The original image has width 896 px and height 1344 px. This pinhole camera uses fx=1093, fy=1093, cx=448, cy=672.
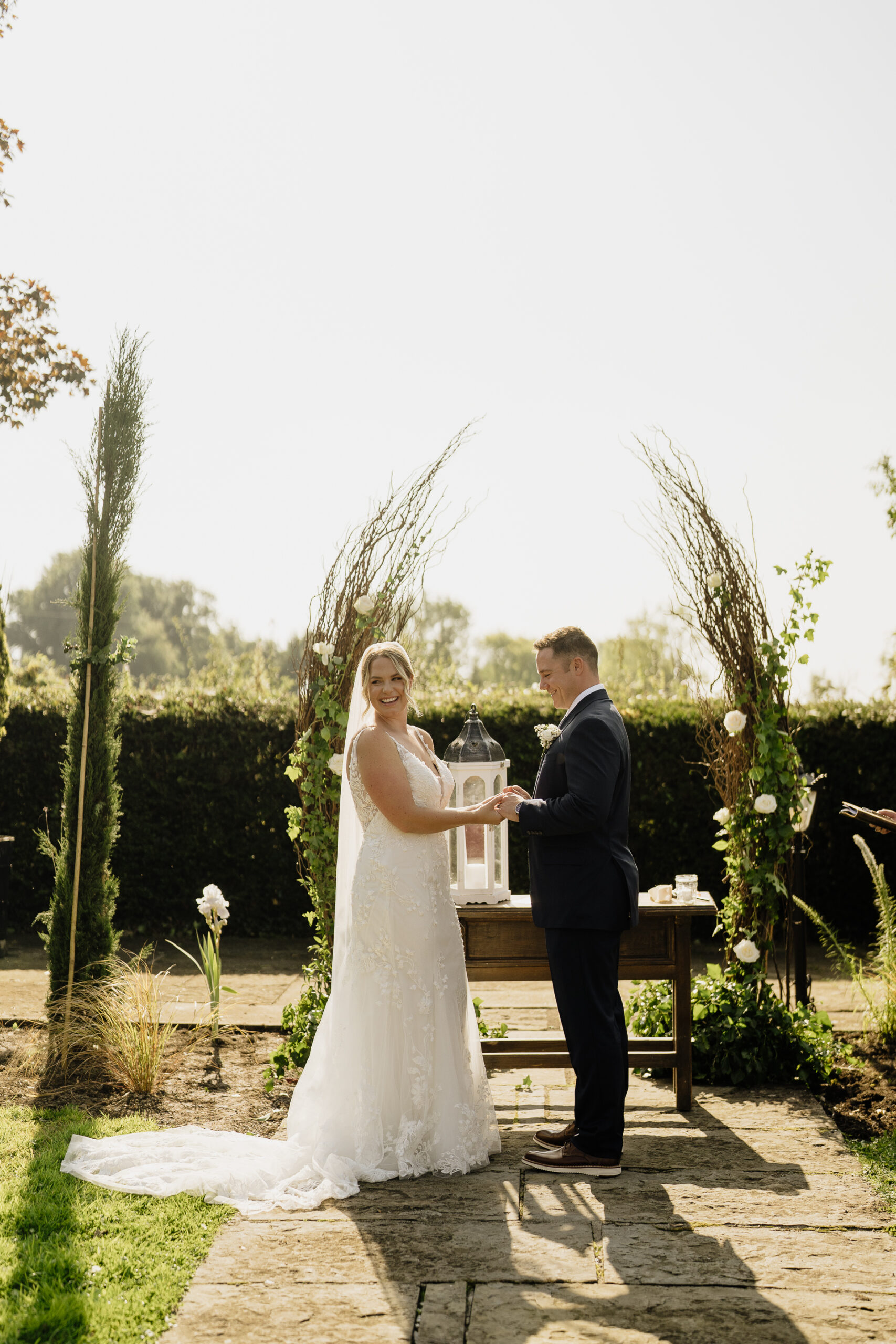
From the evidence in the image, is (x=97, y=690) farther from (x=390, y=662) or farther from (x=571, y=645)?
(x=571, y=645)

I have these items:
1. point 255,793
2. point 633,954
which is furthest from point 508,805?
point 255,793

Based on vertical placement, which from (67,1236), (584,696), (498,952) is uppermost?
(584,696)

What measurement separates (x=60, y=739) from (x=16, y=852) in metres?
1.13

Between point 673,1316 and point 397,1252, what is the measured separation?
883mm

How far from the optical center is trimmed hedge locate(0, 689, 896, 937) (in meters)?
9.62

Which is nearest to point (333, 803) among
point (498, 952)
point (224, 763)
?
point (498, 952)

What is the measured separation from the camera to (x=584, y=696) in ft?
13.8

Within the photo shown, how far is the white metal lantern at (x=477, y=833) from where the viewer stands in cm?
502

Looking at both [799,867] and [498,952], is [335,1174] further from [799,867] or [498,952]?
[799,867]

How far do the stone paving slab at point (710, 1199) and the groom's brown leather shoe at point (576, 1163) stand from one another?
31mm

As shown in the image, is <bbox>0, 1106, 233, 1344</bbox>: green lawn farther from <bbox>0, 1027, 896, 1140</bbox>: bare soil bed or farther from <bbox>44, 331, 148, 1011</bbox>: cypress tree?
<bbox>44, 331, 148, 1011</bbox>: cypress tree

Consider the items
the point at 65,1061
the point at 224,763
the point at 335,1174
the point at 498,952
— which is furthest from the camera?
the point at 224,763

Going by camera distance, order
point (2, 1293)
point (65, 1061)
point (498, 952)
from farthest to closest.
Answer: point (65, 1061) < point (498, 952) < point (2, 1293)

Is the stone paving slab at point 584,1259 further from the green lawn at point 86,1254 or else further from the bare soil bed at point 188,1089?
the bare soil bed at point 188,1089
